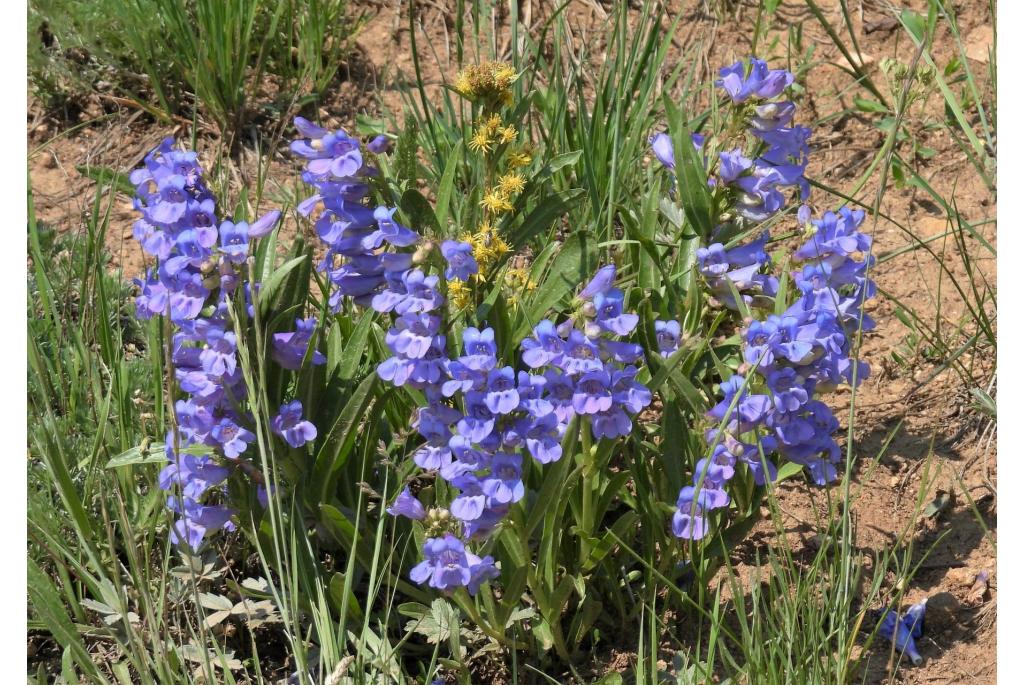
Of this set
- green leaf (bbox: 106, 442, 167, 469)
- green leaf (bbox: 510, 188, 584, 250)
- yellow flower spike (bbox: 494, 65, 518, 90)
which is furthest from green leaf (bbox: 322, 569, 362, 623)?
yellow flower spike (bbox: 494, 65, 518, 90)

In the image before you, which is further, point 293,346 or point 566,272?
point 566,272

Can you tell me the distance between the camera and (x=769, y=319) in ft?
6.18

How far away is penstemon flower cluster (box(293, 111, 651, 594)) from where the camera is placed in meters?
1.75

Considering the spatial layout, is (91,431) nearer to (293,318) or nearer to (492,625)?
(293,318)

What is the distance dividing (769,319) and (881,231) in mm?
1632

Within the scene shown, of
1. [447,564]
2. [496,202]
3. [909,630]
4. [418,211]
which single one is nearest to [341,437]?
[447,564]

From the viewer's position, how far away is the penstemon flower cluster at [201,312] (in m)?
1.71

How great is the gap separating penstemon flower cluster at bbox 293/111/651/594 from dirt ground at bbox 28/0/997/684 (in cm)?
51

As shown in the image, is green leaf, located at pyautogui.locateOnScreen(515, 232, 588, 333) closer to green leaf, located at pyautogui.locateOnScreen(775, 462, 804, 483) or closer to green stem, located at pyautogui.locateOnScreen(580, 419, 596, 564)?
green stem, located at pyautogui.locateOnScreen(580, 419, 596, 564)

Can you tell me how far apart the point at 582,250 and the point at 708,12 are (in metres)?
2.21

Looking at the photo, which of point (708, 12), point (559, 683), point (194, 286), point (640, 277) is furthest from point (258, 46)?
point (559, 683)

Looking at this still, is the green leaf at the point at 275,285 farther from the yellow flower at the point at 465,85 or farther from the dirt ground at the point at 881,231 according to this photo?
the dirt ground at the point at 881,231

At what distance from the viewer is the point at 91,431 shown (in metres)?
2.43

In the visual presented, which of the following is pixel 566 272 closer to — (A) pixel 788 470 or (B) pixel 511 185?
(B) pixel 511 185
